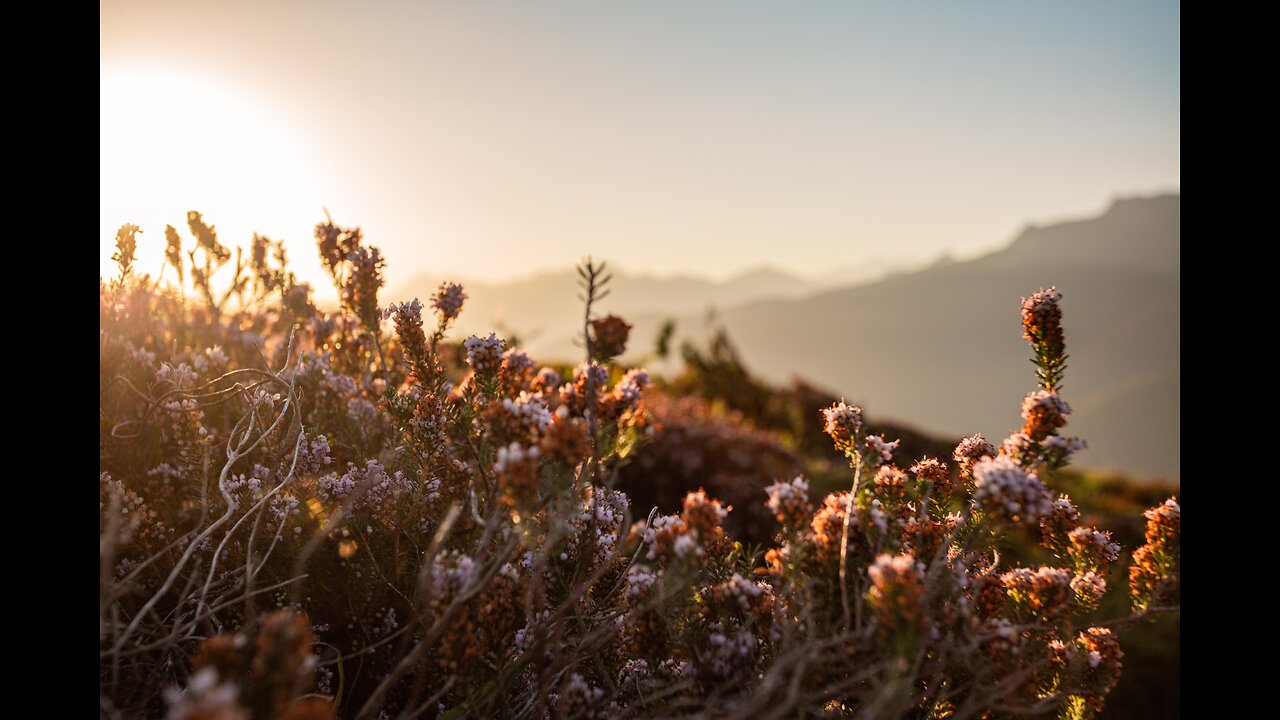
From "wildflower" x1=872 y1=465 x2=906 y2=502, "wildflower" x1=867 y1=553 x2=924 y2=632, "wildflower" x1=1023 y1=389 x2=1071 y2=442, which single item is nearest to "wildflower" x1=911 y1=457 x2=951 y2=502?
"wildflower" x1=872 y1=465 x2=906 y2=502

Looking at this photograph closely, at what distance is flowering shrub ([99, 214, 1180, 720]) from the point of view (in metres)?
1.76

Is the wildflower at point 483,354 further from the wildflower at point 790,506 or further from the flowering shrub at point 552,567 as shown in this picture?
the wildflower at point 790,506

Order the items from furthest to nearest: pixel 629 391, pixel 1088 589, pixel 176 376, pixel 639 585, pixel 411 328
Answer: pixel 176 376, pixel 411 328, pixel 629 391, pixel 1088 589, pixel 639 585

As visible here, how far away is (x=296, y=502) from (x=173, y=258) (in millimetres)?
2360

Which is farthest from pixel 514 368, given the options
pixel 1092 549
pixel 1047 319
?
pixel 1092 549

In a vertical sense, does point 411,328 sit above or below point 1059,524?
above

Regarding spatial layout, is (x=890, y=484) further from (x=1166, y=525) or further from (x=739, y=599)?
(x=1166, y=525)

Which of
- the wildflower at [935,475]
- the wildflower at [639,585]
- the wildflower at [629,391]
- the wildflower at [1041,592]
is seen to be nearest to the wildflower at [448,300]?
the wildflower at [629,391]

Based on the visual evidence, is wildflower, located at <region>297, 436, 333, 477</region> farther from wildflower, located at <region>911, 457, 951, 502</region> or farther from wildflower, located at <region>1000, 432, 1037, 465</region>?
wildflower, located at <region>1000, 432, 1037, 465</region>

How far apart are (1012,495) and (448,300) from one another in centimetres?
221

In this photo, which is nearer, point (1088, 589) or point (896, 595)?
point (896, 595)

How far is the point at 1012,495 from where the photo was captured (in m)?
1.87
